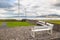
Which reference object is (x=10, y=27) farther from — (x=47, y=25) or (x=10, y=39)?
(x=47, y=25)

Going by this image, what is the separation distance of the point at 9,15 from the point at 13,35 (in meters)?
0.31

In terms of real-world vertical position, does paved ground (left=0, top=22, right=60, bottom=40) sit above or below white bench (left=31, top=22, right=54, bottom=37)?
below

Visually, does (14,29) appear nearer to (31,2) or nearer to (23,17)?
(23,17)

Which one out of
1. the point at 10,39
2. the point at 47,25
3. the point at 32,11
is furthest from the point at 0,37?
the point at 47,25

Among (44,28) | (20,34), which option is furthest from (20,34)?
(44,28)

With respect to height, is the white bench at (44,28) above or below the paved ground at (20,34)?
above

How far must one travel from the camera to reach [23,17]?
1.82 m

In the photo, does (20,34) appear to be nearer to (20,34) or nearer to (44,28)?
(20,34)

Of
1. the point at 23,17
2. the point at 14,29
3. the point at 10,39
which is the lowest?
the point at 10,39

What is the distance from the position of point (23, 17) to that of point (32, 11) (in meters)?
0.17

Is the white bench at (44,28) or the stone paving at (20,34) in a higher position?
the white bench at (44,28)

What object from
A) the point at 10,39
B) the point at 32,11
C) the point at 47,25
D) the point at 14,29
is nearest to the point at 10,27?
the point at 14,29

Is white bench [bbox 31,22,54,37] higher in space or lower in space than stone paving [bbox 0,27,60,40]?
higher

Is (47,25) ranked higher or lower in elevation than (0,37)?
higher
